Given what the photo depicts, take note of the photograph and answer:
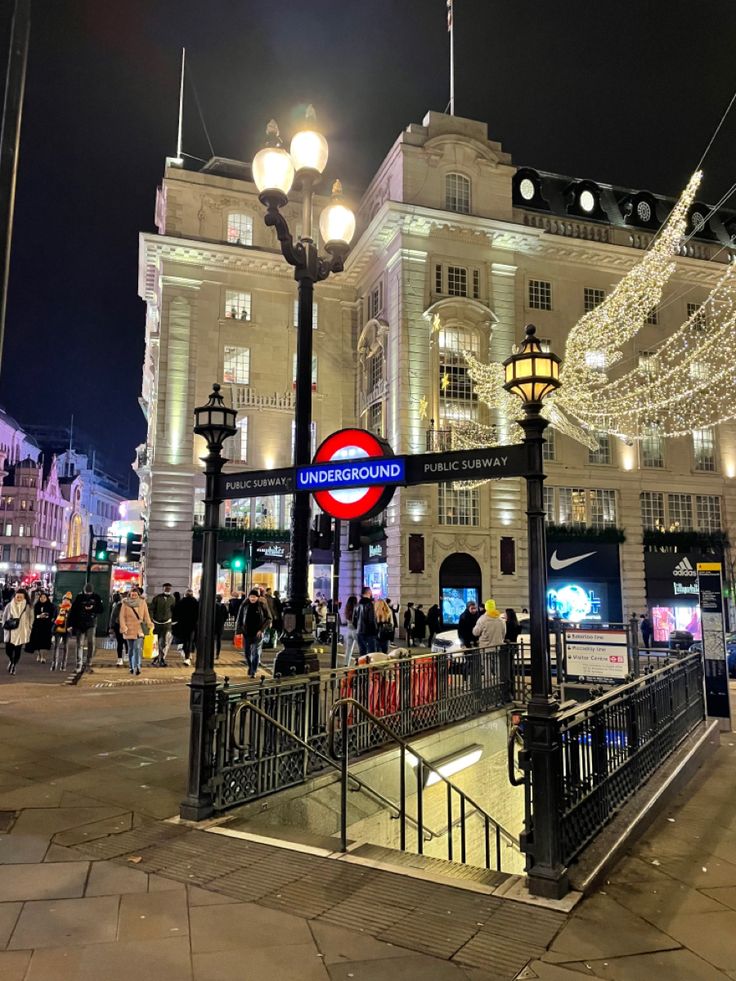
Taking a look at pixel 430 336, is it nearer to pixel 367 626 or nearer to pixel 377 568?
pixel 377 568

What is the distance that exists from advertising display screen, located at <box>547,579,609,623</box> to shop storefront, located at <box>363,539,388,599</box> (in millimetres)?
7512

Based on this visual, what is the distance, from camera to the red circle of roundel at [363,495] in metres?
6.16

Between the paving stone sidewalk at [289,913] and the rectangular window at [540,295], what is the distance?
30.4m

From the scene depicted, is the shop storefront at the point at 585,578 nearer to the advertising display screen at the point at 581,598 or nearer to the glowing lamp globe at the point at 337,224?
the advertising display screen at the point at 581,598

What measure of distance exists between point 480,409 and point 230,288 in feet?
45.4

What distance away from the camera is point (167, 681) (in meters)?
15.2

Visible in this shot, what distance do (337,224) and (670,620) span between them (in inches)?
1084

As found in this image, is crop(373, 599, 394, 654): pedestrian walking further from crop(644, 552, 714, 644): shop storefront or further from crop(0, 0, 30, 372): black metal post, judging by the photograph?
crop(644, 552, 714, 644): shop storefront

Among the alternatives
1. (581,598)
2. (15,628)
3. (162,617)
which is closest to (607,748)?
(162,617)

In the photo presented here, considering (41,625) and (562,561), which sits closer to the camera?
(41,625)

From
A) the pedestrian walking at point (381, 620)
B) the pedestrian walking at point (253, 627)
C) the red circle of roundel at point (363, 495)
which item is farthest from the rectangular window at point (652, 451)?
the red circle of roundel at point (363, 495)

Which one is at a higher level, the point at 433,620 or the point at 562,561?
the point at 562,561

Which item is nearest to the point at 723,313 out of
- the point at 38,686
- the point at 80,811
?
the point at 38,686

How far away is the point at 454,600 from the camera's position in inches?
1191
